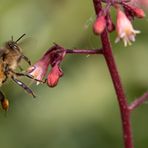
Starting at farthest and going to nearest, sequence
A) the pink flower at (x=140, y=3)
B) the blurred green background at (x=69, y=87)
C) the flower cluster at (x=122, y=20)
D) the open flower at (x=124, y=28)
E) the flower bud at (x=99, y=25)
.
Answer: the blurred green background at (x=69, y=87) < the pink flower at (x=140, y=3) < the open flower at (x=124, y=28) < the flower cluster at (x=122, y=20) < the flower bud at (x=99, y=25)

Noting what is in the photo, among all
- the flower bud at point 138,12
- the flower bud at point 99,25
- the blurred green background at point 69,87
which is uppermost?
the flower bud at point 99,25

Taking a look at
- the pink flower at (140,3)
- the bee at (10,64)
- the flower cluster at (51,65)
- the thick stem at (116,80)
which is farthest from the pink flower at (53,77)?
the pink flower at (140,3)

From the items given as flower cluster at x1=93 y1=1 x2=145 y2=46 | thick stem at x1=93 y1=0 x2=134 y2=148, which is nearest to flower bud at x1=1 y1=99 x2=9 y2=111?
thick stem at x1=93 y1=0 x2=134 y2=148

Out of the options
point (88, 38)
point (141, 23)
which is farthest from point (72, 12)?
point (141, 23)

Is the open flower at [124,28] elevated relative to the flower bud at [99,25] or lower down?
lower down

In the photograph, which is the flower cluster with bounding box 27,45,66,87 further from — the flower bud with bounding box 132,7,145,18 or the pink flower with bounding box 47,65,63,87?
the flower bud with bounding box 132,7,145,18

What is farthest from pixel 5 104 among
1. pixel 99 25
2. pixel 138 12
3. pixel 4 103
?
pixel 138 12

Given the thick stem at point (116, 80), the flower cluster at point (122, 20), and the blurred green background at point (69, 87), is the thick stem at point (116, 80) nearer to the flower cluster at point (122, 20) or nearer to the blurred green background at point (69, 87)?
the flower cluster at point (122, 20)
